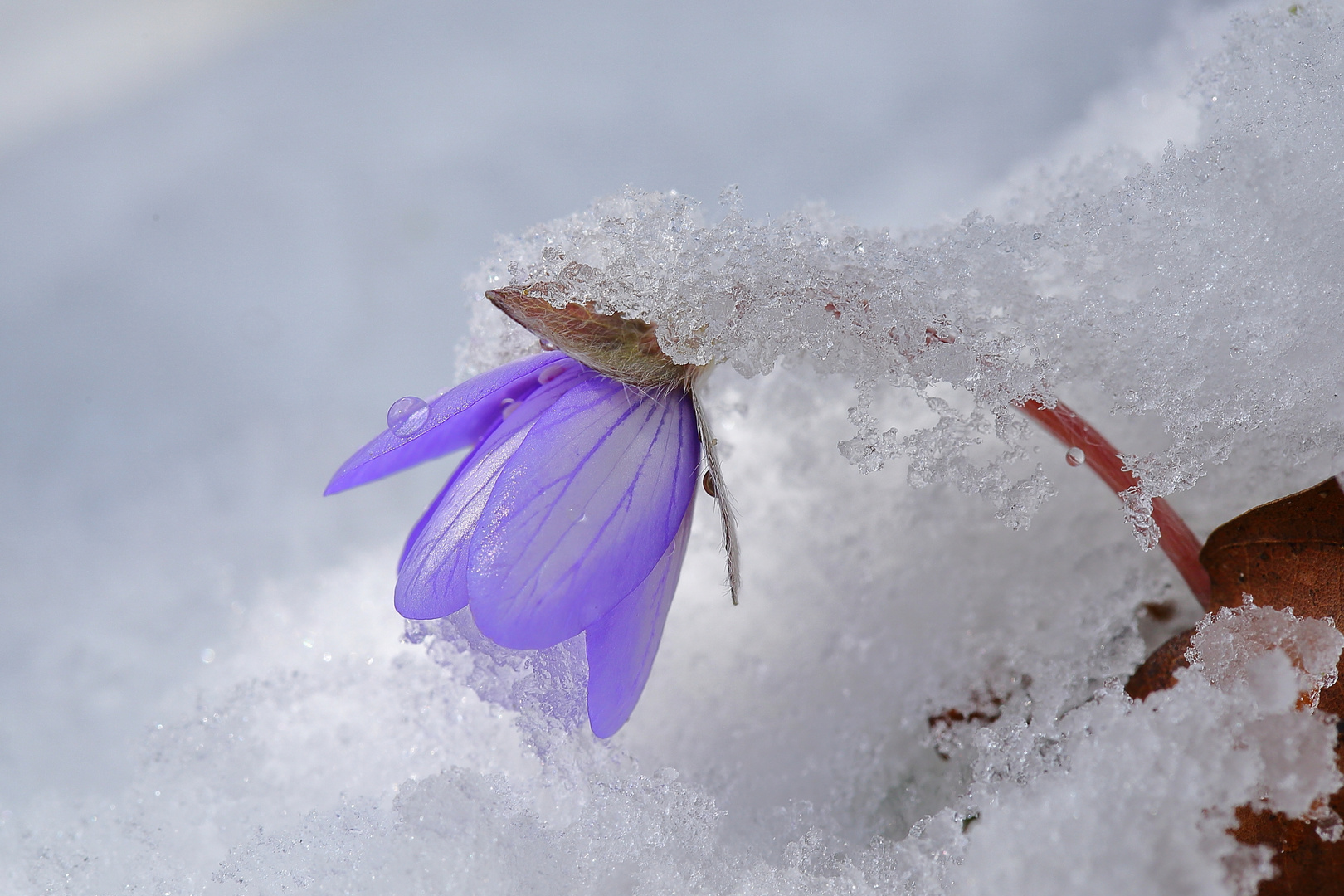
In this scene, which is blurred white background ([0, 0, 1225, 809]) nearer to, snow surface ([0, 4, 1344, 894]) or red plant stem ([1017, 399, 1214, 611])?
snow surface ([0, 4, 1344, 894])

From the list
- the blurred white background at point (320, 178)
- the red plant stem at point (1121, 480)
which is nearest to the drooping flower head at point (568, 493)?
the red plant stem at point (1121, 480)

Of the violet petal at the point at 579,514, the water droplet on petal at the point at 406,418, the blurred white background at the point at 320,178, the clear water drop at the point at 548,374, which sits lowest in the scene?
the violet petal at the point at 579,514

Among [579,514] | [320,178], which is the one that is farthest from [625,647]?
[320,178]

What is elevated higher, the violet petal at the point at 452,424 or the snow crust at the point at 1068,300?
the violet petal at the point at 452,424

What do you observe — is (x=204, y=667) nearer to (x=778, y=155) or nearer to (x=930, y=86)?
(x=778, y=155)

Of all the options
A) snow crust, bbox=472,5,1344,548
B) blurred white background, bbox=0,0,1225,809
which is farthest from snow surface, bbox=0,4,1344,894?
blurred white background, bbox=0,0,1225,809

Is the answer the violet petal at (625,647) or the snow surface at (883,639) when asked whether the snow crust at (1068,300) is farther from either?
the violet petal at (625,647)

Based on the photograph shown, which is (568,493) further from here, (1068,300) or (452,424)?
(1068,300)
